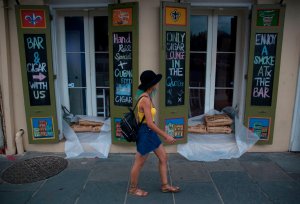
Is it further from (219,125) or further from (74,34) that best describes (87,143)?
(219,125)

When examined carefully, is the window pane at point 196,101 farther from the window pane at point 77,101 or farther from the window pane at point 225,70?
the window pane at point 77,101

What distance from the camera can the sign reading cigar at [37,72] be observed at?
4.64 m

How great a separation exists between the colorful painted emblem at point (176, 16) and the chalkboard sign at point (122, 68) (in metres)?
0.73

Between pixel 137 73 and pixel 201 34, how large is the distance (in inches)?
64.8

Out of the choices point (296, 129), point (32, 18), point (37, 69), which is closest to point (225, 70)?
point (296, 129)

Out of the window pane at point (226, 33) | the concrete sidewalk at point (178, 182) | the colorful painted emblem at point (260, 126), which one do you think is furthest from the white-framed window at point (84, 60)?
the colorful painted emblem at point (260, 126)

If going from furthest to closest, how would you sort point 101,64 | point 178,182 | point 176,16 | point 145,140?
point 101,64, point 176,16, point 178,182, point 145,140

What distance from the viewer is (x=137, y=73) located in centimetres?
473

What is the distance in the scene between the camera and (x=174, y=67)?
479cm

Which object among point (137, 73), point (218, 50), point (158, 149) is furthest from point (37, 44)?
point (218, 50)

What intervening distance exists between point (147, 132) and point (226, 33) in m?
3.05

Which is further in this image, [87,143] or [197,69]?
[197,69]

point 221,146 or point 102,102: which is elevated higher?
point 102,102

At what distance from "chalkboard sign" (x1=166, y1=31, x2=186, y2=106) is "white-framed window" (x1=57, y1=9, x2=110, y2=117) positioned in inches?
55.6
